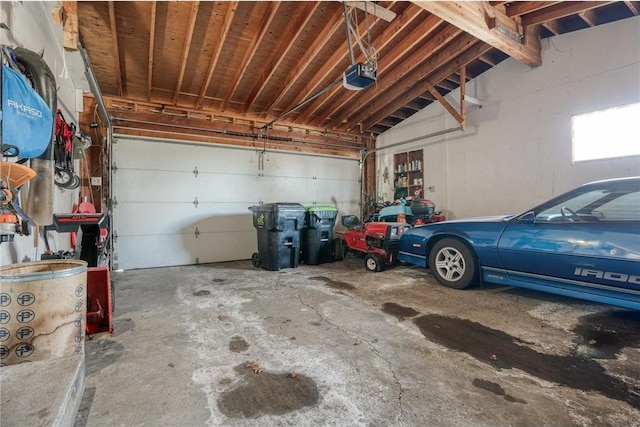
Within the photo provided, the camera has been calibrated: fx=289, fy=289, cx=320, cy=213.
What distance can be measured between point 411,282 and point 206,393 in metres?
3.23

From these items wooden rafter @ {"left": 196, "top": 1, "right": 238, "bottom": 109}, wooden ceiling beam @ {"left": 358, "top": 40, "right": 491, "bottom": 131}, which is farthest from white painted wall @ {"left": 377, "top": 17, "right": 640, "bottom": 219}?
wooden rafter @ {"left": 196, "top": 1, "right": 238, "bottom": 109}

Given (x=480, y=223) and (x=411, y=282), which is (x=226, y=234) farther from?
(x=480, y=223)

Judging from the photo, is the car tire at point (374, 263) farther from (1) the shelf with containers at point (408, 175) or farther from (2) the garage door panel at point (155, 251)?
(2) the garage door panel at point (155, 251)

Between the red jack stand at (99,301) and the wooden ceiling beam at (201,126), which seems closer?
the red jack stand at (99,301)

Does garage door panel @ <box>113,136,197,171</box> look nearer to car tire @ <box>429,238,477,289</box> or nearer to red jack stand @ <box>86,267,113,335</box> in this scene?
red jack stand @ <box>86,267,113,335</box>

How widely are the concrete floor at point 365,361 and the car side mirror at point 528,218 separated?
951 mm

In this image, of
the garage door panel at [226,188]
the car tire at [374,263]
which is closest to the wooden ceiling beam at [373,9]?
the car tire at [374,263]

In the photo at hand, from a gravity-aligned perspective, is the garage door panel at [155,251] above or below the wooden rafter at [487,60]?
below

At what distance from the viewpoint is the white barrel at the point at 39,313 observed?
1.61m

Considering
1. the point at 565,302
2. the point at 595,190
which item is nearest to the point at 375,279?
the point at 565,302

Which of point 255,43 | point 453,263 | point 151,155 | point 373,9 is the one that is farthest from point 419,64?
point 151,155

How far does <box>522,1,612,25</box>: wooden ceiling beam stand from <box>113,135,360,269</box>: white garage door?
195 inches

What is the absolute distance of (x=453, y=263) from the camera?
3850 mm

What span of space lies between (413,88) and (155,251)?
641 centimetres
